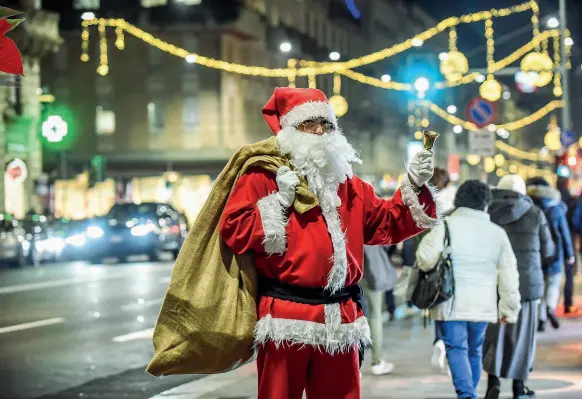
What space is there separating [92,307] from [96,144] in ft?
136

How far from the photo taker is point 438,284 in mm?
8273

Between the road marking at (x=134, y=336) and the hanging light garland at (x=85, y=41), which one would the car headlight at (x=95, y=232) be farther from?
the road marking at (x=134, y=336)

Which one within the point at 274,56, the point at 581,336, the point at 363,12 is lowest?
the point at 581,336

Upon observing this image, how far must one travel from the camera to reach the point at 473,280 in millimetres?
8328

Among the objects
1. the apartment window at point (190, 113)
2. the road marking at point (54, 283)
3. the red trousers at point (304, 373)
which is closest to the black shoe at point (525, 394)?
the red trousers at point (304, 373)

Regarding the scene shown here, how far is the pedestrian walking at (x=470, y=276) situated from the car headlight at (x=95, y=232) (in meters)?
25.6

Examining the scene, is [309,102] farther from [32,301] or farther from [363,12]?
[363,12]

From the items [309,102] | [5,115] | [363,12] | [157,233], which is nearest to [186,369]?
[309,102]

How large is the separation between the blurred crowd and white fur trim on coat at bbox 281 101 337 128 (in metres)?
1.48

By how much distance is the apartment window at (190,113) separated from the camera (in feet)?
188

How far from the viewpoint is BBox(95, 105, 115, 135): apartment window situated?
59.0m

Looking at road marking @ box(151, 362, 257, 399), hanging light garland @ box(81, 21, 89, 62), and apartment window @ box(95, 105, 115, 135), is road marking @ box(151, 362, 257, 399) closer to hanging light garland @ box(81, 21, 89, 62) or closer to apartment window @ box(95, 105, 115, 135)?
hanging light garland @ box(81, 21, 89, 62)

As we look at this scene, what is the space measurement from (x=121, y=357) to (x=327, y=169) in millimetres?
7584

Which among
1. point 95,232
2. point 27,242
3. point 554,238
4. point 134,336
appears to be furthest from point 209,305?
point 95,232
